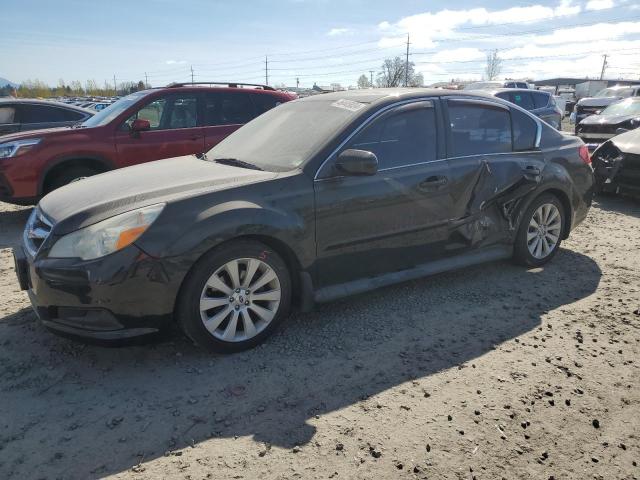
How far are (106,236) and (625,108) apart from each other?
1501cm

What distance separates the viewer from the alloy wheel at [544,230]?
4.74 m

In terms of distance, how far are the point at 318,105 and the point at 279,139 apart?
1.70 ft

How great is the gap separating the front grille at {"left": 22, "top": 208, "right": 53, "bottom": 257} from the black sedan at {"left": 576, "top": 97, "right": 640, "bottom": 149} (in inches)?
492

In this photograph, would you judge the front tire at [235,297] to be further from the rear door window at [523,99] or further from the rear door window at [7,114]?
the rear door window at [523,99]

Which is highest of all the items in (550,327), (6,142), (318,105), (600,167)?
(318,105)

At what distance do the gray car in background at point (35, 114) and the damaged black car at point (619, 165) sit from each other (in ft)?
28.9

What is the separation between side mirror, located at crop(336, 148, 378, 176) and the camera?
11.2 ft

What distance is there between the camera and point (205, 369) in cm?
313

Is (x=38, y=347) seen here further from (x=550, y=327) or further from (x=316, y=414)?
(x=550, y=327)

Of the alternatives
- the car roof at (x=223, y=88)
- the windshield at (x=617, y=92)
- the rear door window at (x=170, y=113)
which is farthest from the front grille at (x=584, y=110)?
the rear door window at (x=170, y=113)

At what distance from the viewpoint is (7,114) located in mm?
9234

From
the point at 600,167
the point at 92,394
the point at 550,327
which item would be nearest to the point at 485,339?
the point at 550,327

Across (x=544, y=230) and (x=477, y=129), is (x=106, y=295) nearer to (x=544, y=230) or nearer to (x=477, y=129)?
(x=477, y=129)

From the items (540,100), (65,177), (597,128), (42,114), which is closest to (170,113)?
(65,177)
